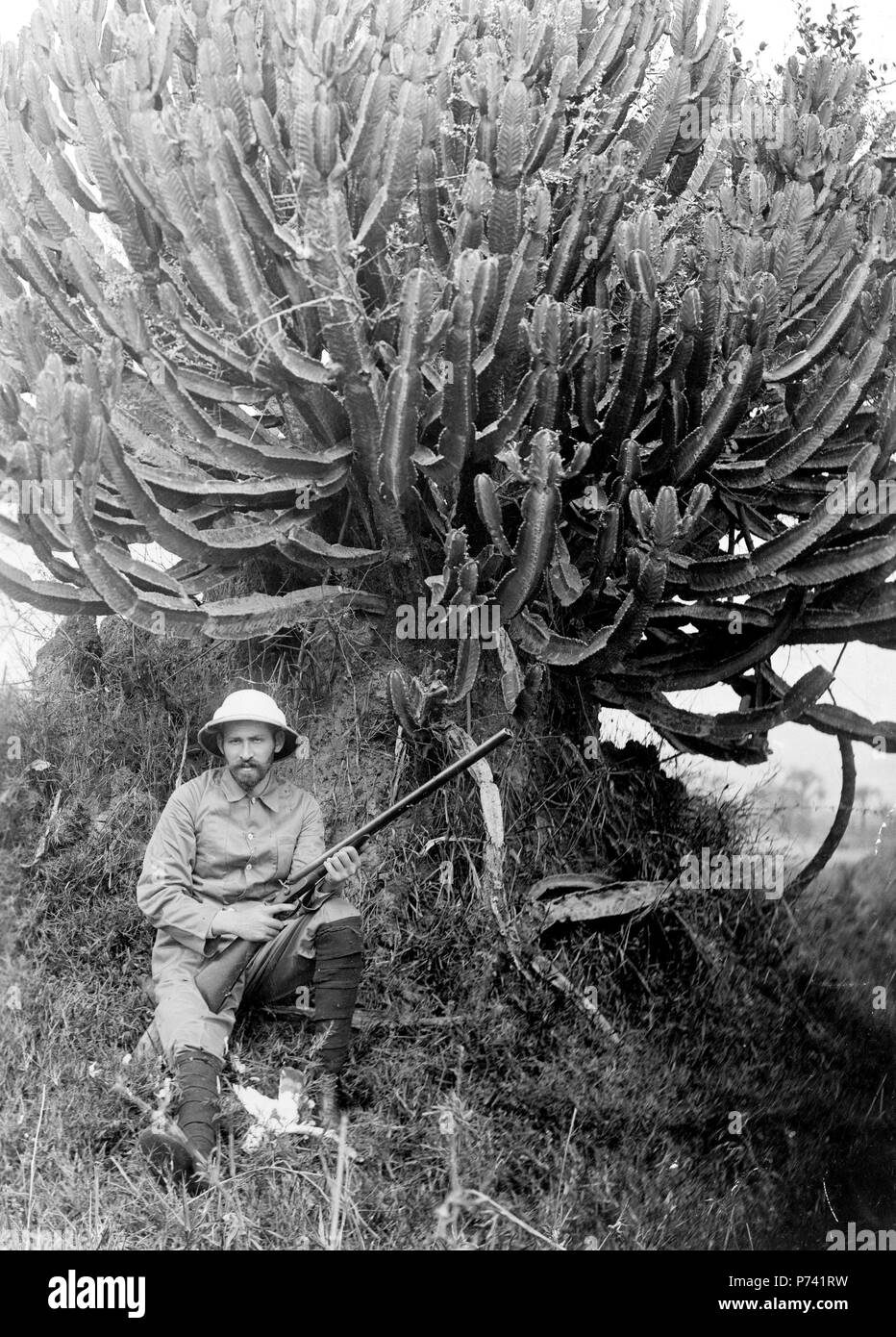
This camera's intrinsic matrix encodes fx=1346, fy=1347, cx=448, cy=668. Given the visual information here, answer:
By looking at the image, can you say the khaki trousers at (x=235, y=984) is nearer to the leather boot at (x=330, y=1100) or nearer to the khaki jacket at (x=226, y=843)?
the khaki jacket at (x=226, y=843)

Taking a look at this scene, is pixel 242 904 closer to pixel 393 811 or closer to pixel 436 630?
pixel 393 811

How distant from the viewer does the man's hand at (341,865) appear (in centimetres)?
584

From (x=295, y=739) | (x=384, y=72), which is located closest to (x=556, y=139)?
(x=384, y=72)

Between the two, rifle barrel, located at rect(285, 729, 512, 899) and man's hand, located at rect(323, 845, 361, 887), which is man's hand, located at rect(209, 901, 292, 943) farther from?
man's hand, located at rect(323, 845, 361, 887)

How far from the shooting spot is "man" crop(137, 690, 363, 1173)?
5738mm

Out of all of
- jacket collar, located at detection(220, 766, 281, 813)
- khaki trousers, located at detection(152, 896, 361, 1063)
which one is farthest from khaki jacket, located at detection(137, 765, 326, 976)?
khaki trousers, located at detection(152, 896, 361, 1063)

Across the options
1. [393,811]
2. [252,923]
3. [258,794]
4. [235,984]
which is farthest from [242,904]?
[393,811]

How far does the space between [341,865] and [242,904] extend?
0.56m

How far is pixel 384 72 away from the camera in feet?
19.3

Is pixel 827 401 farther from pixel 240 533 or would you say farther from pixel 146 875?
pixel 146 875

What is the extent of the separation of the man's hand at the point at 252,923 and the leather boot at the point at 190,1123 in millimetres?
526

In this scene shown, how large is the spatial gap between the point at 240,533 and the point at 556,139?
2.49 metres
